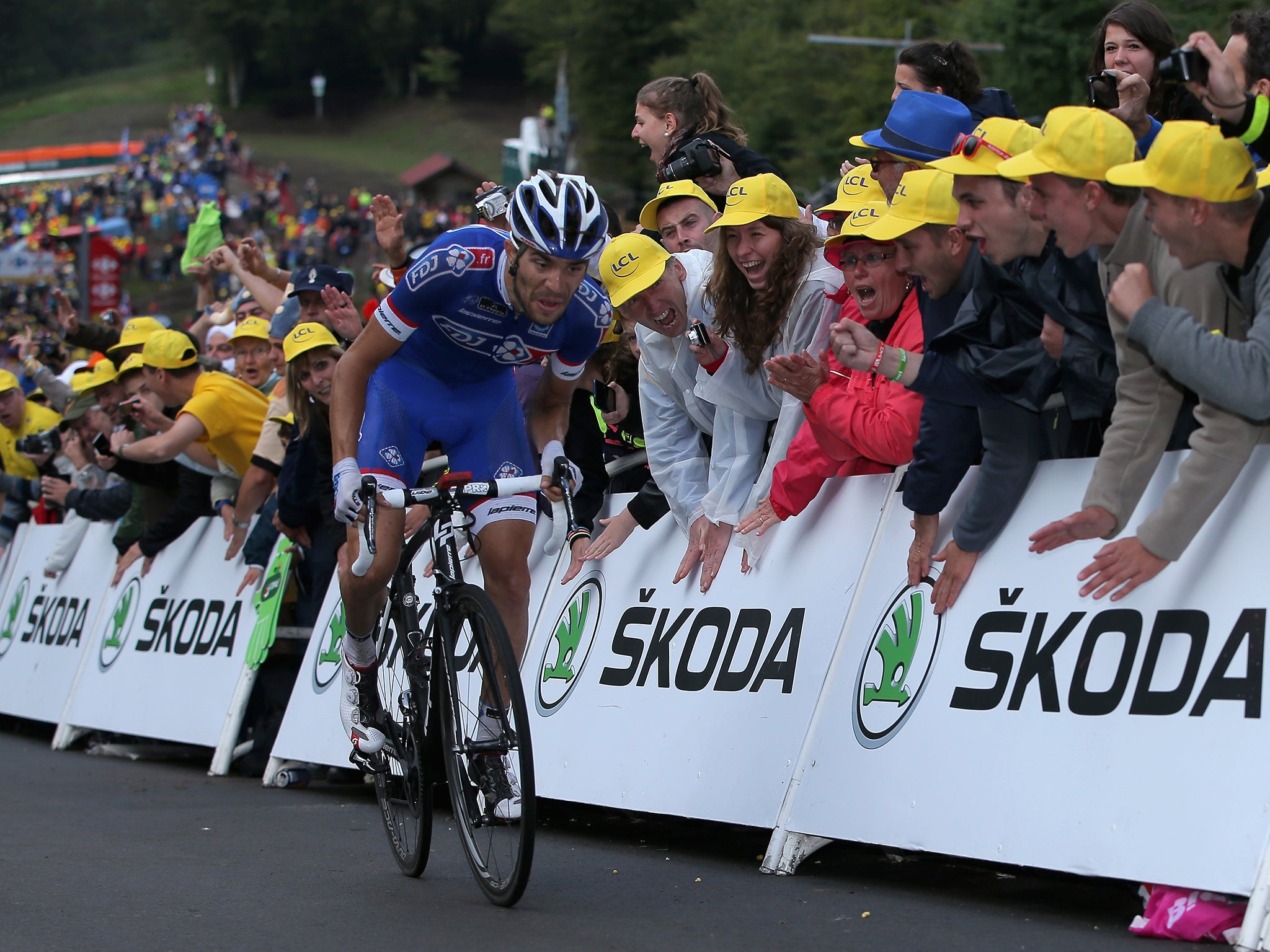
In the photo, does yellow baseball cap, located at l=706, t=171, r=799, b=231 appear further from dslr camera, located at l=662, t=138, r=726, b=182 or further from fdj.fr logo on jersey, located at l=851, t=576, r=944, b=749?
fdj.fr logo on jersey, located at l=851, t=576, r=944, b=749

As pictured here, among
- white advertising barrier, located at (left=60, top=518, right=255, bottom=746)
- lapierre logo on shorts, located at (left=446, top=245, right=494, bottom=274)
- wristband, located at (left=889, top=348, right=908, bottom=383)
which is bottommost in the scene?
white advertising barrier, located at (left=60, top=518, right=255, bottom=746)

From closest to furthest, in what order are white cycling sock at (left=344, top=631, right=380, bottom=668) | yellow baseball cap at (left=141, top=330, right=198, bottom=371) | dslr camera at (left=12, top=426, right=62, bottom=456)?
Answer: white cycling sock at (left=344, top=631, right=380, bottom=668), yellow baseball cap at (left=141, top=330, right=198, bottom=371), dslr camera at (left=12, top=426, right=62, bottom=456)

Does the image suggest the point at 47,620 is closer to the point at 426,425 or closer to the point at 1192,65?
the point at 426,425

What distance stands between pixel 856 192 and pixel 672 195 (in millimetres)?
1378

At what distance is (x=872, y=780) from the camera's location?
17.8ft

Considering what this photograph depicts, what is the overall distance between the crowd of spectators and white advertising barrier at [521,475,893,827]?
0.45ft

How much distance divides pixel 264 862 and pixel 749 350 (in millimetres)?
2752

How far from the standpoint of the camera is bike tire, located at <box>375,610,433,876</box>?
5859 millimetres

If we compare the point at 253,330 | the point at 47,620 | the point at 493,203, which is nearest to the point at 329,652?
the point at 493,203

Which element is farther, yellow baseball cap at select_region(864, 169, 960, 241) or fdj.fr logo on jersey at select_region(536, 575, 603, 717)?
fdj.fr logo on jersey at select_region(536, 575, 603, 717)

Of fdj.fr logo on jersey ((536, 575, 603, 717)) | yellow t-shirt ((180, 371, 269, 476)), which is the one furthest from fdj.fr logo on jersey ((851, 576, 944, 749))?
yellow t-shirt ((180, 371, 269, 476))

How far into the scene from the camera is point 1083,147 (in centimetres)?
Result: 471

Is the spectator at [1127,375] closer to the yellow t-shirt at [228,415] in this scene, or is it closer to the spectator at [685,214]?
the spectator at [685,214]

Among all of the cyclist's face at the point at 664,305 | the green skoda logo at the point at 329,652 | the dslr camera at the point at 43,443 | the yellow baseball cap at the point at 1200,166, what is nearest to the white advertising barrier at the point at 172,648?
the green skoda logo at the point at 329,652
